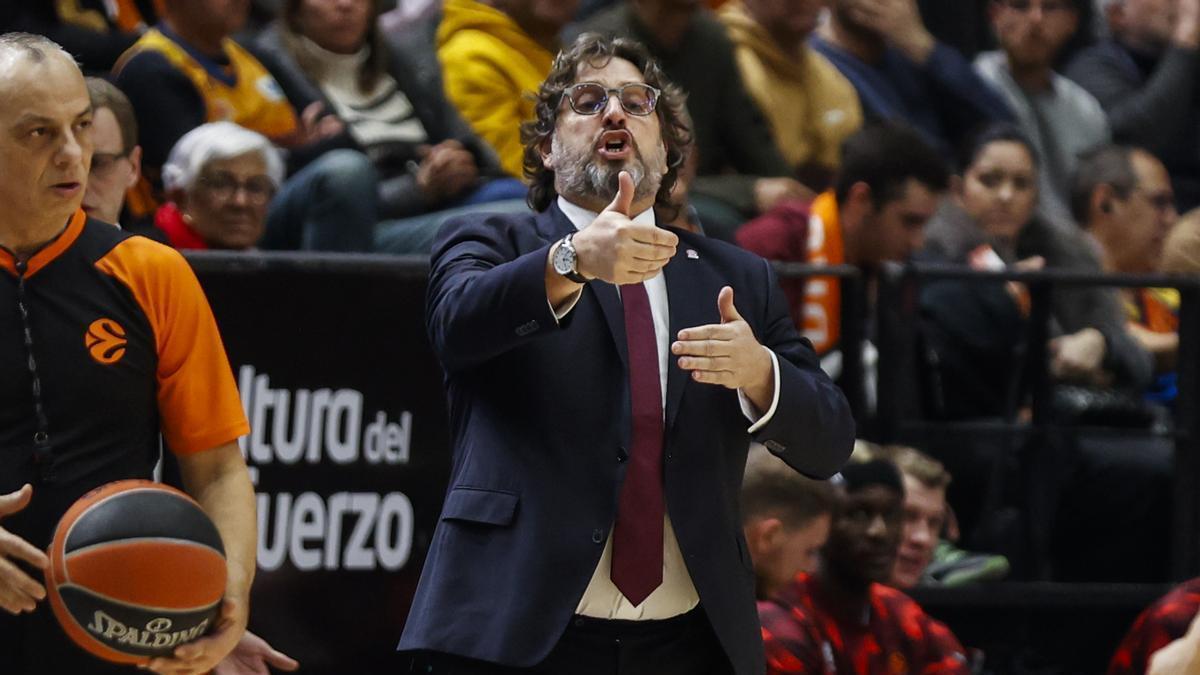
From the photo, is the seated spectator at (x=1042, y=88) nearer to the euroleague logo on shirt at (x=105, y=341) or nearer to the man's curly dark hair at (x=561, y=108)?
the man's curly dark hair at (x=561, y=108)

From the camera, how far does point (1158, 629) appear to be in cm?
592

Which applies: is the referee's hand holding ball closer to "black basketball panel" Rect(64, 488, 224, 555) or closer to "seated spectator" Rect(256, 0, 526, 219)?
"black basketball panel" Rect(64, 488, 224, 555)

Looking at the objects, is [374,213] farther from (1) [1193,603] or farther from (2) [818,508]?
(1) [1193,603]

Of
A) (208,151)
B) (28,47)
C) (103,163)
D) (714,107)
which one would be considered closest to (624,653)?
(28,47)

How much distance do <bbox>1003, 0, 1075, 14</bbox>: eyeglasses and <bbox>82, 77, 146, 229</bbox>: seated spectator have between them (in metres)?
5.52

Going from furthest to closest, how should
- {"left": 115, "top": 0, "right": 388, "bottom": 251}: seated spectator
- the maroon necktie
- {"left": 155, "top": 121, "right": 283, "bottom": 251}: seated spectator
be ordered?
{"left": 115, "top": 0, "right": 388, "bottom": 251}: seated spectator, {"left": 155, "top": 121, "right": 283, "bottom": 251}: seated spectator, the maroon necktie

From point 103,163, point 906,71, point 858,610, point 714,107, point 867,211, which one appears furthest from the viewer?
point 906,71

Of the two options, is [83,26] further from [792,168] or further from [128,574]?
[128,574]

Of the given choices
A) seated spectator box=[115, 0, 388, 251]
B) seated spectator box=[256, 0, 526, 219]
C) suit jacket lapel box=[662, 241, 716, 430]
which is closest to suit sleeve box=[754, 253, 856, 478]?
suit jacket lapel box=[662, 241, 716, 430]

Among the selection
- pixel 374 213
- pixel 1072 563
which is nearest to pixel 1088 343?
pixel 1072 563

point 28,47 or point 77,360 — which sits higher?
point 28,47

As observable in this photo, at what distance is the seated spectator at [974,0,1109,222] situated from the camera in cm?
996

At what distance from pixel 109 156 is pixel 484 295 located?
6.68ft

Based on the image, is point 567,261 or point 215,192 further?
point 215,192
